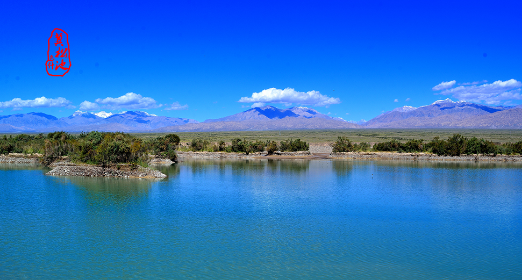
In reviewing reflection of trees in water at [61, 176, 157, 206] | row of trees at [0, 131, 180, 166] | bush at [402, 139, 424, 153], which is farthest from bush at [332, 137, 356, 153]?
reflection of trees in water at [61, 176, 157, 206]

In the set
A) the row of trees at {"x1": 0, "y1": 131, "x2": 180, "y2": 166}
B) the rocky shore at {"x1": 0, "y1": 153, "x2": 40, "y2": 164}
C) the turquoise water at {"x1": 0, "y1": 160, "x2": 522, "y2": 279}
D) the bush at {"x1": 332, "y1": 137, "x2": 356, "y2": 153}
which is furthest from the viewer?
the bush at {"x1": 332, "y1": 137, "x2": 356, "y2": 153}

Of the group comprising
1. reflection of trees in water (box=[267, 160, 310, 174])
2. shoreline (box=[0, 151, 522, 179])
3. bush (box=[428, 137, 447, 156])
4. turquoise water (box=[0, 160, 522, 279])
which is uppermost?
bush (box=[428, 137, 447, 156])

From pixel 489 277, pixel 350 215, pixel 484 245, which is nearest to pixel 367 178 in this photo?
pixel 350 215

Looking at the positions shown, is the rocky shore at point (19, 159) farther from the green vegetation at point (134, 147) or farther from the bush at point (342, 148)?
the bush at point (342, 148)

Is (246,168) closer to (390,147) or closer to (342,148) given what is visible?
(342,148)

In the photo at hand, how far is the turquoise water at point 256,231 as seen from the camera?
541 inches

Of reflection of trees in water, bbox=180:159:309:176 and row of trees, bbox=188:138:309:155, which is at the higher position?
row of trees, bbox=188:138:309:155

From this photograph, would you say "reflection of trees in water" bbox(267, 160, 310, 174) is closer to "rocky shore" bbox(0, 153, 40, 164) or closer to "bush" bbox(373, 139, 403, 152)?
"bush" bbox(373, 139, 403, 152)

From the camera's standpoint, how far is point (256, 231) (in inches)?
714

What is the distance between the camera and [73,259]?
14.2 metres

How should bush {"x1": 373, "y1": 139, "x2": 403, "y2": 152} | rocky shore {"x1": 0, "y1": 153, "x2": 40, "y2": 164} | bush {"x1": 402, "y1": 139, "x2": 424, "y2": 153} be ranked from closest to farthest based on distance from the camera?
rocky shore {"x1": 0, "y1": 153, "x2": 40, "y2": 164}, bush {"x1": 402, "y1": 139, "x2": 424, "y2": 153}, bush {"x1": 373, "y1": 139, "x2": 403, "y2": 152}

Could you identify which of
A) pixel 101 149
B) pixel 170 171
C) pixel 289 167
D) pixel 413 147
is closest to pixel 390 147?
pixel 413 147

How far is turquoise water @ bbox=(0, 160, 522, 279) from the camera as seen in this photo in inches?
541

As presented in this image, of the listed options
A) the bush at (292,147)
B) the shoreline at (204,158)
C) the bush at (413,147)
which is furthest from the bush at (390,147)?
the bush at (292,147)
